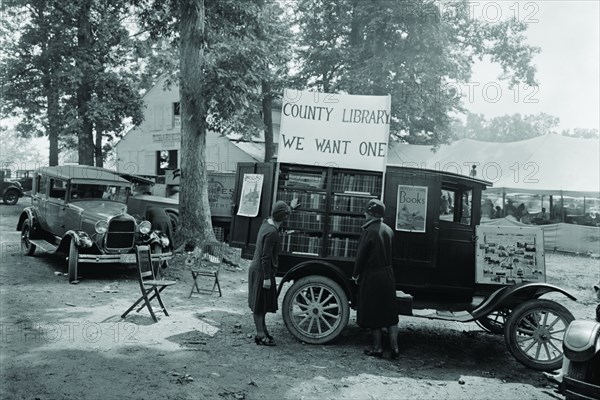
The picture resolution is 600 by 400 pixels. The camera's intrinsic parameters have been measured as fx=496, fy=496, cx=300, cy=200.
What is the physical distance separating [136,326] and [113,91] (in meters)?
18.3

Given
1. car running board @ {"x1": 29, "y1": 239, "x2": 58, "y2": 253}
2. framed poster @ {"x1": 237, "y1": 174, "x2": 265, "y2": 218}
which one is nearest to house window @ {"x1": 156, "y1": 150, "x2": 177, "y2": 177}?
car running board @ {"x1": 29, "y1": 239, "x2": 58, "y2": 253}

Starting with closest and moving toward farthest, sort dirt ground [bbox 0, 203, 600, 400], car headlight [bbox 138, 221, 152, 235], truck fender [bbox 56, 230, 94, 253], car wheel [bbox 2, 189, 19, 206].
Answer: dirt ground [bbox 0, 203, 600, 400] → truck fender [bbox 56, 230, 94, 253] → car headlight [bbox 138, 221, 152, 235] → car wheel [bbox 2, 189, 19, 206]

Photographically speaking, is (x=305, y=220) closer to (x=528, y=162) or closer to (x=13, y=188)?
(x=528, y=162)

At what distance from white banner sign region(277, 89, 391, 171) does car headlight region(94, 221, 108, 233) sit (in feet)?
15.8

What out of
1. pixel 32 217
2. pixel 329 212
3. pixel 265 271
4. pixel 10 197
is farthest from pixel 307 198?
pixel 10 197

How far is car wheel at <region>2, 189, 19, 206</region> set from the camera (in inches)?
968

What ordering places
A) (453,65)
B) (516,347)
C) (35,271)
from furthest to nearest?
(453,65)
(35,271)
(516,347)

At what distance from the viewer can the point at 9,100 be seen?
917 inches

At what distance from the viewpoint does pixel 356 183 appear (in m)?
6.75

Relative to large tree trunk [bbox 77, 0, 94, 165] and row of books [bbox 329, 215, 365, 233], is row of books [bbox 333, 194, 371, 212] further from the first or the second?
large tree trunk [bbox 77, 0, 94, 165]

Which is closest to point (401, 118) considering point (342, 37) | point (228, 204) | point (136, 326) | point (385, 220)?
point (342, 37)

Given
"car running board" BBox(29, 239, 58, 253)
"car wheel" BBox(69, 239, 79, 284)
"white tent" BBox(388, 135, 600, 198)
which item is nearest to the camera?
"car wheel" BBox(69, 239, 79, 284)

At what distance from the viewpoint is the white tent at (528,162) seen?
1925cm

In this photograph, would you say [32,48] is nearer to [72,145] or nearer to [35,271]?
[72,145]
